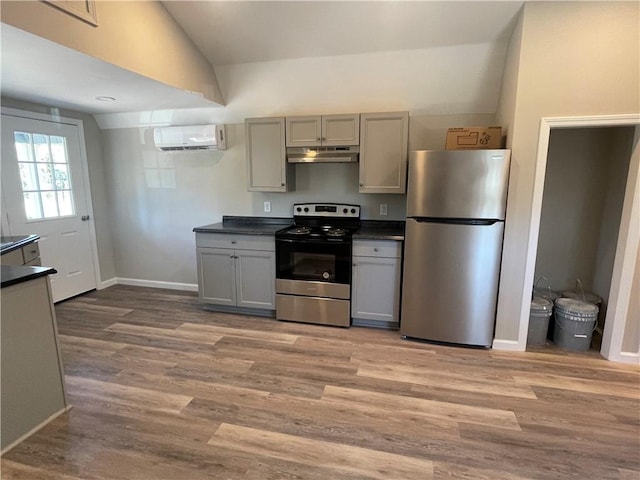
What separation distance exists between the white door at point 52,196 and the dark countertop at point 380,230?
344 cm

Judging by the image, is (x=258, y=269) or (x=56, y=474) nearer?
(x=56, y=474)

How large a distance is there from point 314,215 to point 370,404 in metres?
2.09

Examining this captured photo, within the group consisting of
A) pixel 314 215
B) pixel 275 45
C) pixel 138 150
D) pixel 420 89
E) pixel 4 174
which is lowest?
pixel 314 215

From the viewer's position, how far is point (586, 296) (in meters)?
3.14

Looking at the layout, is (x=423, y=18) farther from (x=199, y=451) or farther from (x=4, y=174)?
(x=4, y=174)

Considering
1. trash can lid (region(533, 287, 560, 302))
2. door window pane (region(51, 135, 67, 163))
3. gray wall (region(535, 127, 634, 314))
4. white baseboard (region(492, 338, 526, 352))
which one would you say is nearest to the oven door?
white baseboard (region(492, 338, 526, 352))

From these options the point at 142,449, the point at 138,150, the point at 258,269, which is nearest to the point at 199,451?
the point at 142,449

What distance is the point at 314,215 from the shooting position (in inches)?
147

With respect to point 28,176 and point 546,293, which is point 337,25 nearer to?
point 546,293

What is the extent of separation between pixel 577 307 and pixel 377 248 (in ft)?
5.68

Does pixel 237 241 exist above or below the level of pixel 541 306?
above

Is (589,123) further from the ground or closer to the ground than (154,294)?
further from the ground

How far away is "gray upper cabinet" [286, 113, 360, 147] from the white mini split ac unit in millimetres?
905

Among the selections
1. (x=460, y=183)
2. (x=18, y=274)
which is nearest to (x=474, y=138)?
(x=460, y=183)
